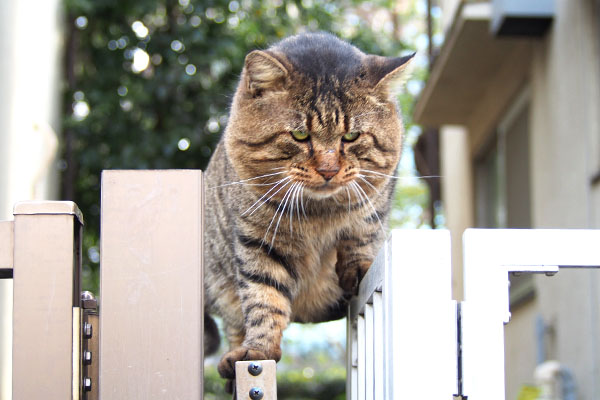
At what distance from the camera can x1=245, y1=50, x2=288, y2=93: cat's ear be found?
2404 millimetres

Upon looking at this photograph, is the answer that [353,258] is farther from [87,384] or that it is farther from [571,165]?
[571,165]

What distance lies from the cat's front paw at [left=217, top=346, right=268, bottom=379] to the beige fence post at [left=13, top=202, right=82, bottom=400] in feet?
2.50

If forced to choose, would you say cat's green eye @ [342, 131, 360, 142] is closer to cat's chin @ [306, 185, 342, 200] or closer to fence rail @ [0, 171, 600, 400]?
cat's chin @ [306, 185, 342, 200]

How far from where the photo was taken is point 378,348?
1.70 meters

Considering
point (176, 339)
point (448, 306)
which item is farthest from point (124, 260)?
point (448, 306)

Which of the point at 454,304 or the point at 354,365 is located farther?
the point at 354,365

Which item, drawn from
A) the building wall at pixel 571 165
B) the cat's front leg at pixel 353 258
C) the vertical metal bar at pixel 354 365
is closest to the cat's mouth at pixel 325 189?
the cat's front leg at pixel 353 258

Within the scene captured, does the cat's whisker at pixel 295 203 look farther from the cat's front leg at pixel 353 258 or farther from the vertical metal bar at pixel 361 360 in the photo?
the vertical metal bar at pixel 361 360

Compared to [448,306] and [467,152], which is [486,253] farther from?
[467,152]

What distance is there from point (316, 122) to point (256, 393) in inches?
33.0

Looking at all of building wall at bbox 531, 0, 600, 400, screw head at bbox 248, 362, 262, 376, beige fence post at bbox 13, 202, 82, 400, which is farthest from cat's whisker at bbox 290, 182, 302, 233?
building wall at bbox 531, 0, 600, 400

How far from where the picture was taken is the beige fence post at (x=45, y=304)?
5.04 ft

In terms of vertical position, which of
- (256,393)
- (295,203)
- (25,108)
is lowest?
(256,393)

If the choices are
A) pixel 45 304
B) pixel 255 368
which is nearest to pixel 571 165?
pixel 255 368
